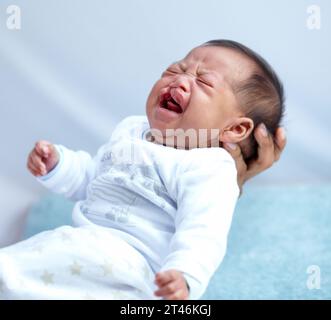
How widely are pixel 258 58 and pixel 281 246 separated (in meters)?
0.49

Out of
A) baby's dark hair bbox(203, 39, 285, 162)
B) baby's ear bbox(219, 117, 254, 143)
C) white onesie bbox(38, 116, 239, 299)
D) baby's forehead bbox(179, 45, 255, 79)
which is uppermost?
baby's forehead bbox(179, 45, 255, 79)

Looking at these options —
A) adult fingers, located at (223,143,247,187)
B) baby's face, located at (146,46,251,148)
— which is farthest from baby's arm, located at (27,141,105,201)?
adult fingers, located at (223,143,247,187)

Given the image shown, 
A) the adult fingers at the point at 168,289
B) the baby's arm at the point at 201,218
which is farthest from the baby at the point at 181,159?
the adult fingers at the point at 168,289

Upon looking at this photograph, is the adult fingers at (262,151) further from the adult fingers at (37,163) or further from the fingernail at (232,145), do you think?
the adult fingers at (37,163)

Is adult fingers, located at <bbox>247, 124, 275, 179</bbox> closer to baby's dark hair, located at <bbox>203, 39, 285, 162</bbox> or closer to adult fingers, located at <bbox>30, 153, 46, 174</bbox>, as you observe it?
baby's dark hair, located at <bbox>203, 39, 285, 162</bbox>

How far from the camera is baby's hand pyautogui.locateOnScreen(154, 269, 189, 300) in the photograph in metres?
0.97

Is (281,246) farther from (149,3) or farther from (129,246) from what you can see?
(149,3)

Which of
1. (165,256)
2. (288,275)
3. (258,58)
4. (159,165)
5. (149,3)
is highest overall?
(149,3)

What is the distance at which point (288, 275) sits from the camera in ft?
4.63

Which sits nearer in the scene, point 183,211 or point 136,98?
point 183,211

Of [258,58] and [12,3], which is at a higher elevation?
[12,3]

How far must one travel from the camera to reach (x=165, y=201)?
3.92 ft
